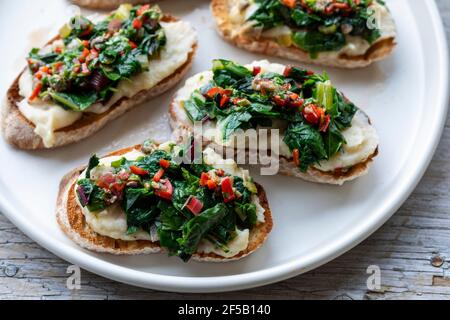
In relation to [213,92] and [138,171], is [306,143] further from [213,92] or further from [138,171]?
[138,171]

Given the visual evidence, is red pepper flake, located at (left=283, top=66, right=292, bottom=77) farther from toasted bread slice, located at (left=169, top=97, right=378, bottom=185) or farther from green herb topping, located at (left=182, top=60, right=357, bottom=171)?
toasted bread slice, located at (left=169, top=97, right=378, bottom=185)

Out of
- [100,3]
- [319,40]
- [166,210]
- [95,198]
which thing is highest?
[319,40]

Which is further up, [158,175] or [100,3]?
[100,3]

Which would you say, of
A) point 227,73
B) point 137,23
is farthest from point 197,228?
point 137,23

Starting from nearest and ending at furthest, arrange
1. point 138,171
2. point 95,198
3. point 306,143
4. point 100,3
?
point 95,198
point 138,171
point 306,143
point 100,3

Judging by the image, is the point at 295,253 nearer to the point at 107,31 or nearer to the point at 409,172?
the point at 409,172

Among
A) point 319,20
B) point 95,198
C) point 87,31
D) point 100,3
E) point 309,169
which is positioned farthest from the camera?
point 100,3

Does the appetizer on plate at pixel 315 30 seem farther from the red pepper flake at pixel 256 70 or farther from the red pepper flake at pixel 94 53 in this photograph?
the red pepper flake at pixel 94 53
